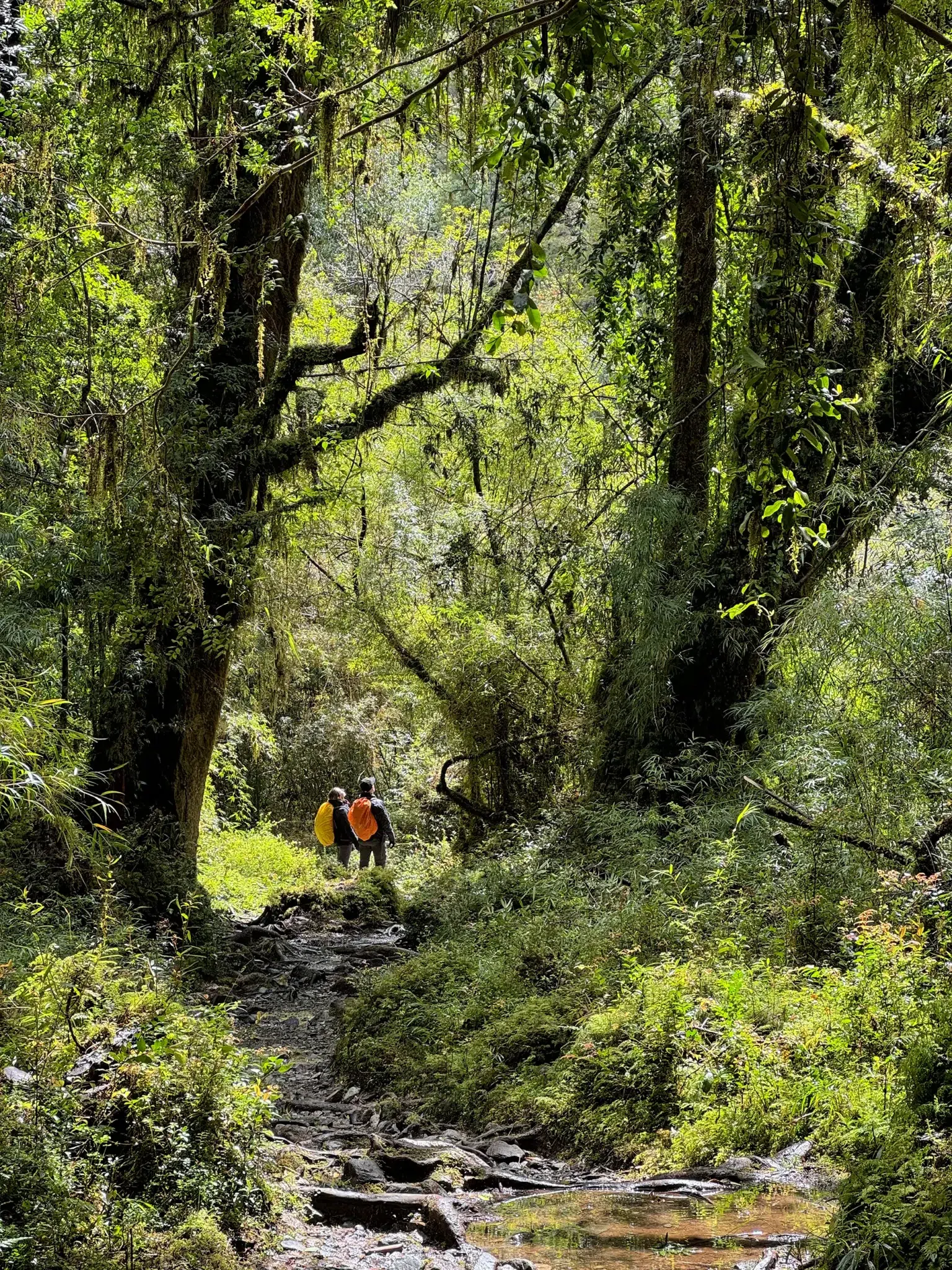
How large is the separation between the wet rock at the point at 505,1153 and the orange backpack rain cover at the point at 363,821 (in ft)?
30.6

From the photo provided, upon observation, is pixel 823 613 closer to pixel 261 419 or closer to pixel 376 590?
pixel 261 419

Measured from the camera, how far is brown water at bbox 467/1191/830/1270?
378cm

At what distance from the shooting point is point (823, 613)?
752 cm

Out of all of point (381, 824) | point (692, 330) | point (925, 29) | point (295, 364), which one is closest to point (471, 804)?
point (381, 824)

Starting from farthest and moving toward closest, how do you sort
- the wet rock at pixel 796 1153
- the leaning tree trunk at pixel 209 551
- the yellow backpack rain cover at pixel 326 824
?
the yellow backpack rain cover at pixel 326 824 → the leaning tree trunk at pixel 209 551 → the wet rock at pixel 796 1153

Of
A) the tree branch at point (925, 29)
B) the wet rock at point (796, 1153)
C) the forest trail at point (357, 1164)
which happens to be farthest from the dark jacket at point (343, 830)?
the tree branch at point (925, 29)

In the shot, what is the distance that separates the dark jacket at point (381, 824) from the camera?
15.0 meters

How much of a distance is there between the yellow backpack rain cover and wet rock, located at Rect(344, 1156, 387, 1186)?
33.7 feet

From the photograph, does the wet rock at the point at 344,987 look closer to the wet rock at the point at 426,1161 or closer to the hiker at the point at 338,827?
the wet rock at the point at 426,1161

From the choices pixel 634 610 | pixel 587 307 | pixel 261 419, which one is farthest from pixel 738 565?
pixel 587 307

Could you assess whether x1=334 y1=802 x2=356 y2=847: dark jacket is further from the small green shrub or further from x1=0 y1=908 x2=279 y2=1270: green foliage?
x1=0 y1=908 x2=279 y2=1270: green foliage

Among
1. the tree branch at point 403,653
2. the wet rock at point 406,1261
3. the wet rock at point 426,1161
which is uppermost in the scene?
the tree branch at point 403,653

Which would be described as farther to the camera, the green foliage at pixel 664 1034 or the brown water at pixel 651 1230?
the green foliage at pixel 664 1034

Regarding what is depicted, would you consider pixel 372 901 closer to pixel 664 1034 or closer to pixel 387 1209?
pixel 664 1034
